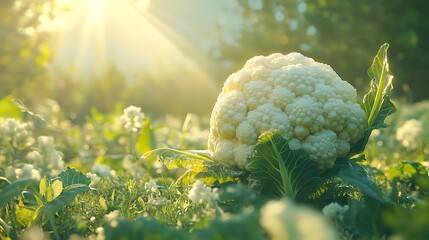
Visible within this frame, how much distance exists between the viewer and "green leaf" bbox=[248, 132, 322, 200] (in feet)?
9.39

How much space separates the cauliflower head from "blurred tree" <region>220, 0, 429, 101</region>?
1434 centimetres

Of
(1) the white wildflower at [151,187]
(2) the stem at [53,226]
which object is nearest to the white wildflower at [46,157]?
(1) the white wildflower at [151,187]

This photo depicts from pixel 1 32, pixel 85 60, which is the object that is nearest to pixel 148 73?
pixel 1 32

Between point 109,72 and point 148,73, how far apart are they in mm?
2127

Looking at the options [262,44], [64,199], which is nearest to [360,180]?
[64,199]

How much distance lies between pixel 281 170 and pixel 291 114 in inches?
15.8

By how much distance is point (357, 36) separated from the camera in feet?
60.1

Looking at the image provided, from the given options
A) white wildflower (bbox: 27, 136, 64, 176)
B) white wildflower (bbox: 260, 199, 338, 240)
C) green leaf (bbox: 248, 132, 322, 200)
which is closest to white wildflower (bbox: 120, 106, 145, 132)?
white wildflower (bbox: 27, 136, 64, 176)

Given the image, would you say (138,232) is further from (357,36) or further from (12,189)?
(357,36)

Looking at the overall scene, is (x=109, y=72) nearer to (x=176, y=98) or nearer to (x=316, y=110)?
(x=176, y=98)

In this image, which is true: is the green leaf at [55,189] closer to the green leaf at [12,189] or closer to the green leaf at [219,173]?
the green leaf at [12,189]

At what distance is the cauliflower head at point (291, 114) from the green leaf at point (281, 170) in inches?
4.9

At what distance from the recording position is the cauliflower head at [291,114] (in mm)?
3150

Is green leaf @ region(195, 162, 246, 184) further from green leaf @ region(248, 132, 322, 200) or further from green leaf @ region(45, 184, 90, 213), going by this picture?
green leaf @ region(45, 184, 90, 213)
